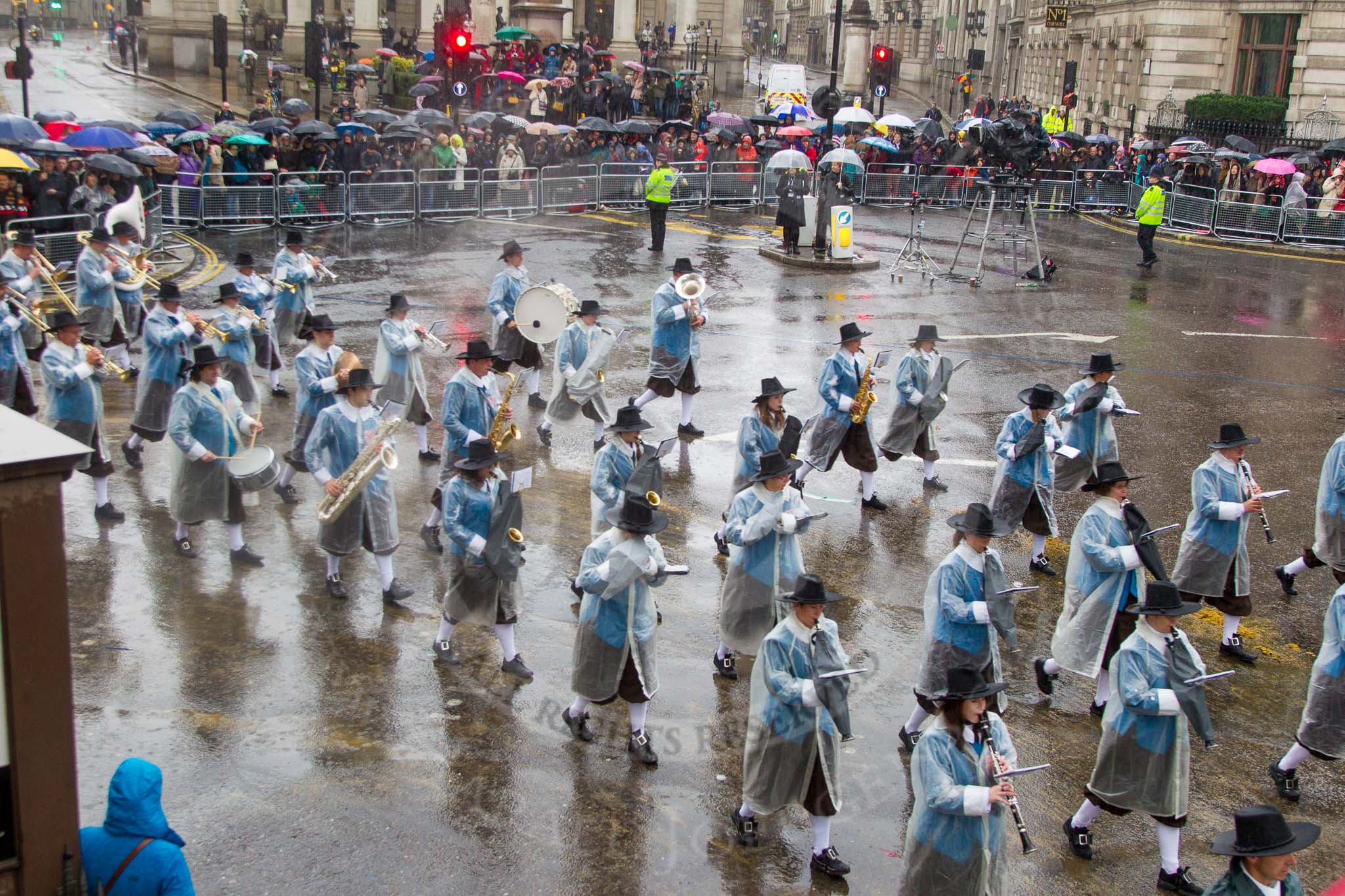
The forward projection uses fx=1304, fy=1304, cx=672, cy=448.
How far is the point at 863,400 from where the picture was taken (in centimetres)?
1228

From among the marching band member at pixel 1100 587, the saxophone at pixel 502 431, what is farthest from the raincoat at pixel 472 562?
the marching band member at pixel 1100 587

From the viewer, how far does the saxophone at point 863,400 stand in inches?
484

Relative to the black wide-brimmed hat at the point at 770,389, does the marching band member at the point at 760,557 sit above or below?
below

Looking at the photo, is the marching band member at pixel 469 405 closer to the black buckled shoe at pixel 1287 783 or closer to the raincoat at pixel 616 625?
the raincoat at pixel 616 625

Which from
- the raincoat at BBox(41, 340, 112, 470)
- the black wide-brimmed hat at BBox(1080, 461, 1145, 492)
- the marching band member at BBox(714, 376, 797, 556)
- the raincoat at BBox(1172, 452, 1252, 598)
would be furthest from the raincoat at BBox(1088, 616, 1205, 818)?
the raincoat at BBox(41, 340, 112, 470)

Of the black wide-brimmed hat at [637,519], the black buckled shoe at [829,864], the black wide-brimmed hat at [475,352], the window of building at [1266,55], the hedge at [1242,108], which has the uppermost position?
the window of building at [1266,55]

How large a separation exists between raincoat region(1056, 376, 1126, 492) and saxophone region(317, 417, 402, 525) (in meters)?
6.14

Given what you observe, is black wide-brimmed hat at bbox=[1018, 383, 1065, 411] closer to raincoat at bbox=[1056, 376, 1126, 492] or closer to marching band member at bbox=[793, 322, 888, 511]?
raincoat at bbox=[1056, 376, 1126, 492]

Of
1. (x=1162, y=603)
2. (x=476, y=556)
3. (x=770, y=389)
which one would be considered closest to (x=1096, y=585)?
(x=1162, y=603)

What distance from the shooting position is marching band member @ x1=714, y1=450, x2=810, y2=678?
867 cm

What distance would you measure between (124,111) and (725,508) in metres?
35.3

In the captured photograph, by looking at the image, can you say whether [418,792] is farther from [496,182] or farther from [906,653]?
[496,182]

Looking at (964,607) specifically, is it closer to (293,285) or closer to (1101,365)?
(1101,365)

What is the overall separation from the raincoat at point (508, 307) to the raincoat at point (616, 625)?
7.13 meters
